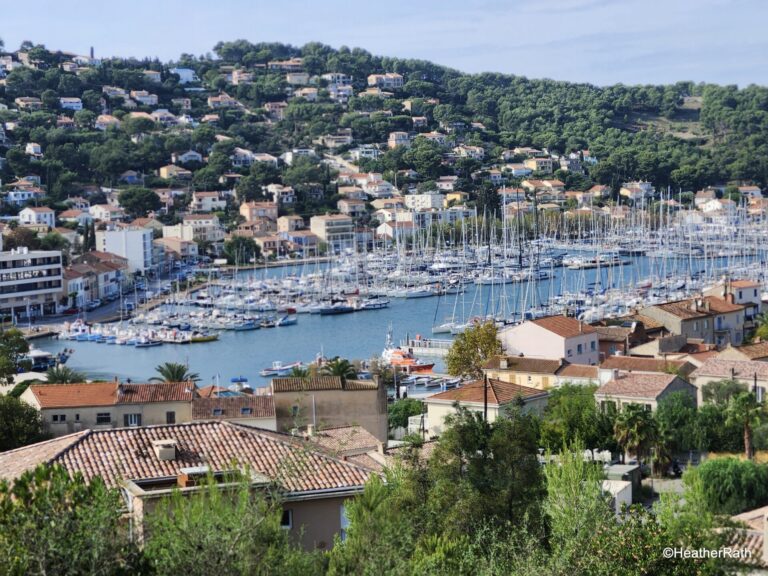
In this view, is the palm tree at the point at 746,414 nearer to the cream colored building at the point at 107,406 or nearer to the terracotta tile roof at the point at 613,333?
the cream colored building at the point at 107,406

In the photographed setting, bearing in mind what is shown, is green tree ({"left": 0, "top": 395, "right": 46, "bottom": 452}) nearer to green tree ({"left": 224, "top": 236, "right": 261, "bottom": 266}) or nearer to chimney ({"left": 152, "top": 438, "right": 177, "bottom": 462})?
chimney ({"left": 152, "top": 438, "right": 177, "bottom": 462})

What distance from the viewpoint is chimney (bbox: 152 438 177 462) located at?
802 cm

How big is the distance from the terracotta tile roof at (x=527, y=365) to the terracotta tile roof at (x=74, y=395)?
763 centimetres

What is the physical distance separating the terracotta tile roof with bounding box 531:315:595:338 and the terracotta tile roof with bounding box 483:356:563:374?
2.33 metres

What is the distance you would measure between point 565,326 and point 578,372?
3.96 metres

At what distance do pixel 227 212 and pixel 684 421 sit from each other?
58511 millimetres

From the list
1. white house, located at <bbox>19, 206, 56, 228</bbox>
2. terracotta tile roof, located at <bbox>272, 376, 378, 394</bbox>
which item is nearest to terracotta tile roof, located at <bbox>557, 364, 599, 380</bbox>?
terracotta tile roof, located at <bbox>272, 376, 378, 394</bbox>

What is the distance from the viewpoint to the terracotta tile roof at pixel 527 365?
2205 centimetres

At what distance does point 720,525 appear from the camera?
8305mm

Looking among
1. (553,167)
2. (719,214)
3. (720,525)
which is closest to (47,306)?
(720,525)

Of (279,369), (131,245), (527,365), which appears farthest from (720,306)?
(131,245)

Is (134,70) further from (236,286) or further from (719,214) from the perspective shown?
(236,286)

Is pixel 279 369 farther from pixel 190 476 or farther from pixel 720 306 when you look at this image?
pixel 190 476

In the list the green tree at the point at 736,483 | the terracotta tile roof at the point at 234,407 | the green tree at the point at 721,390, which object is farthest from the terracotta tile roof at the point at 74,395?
the green tree at the point at 721,390
